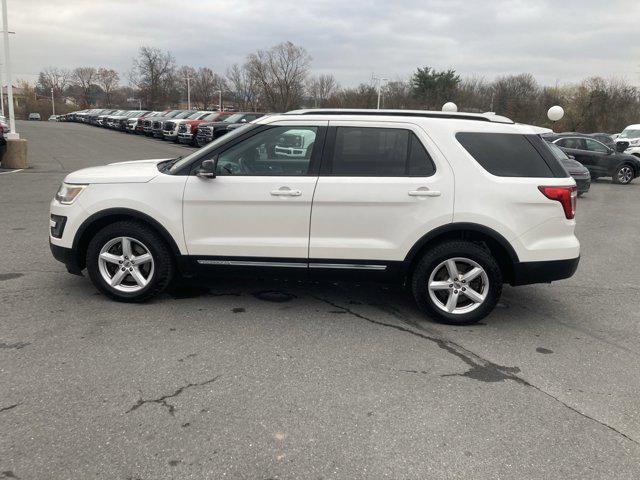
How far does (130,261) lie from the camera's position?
16.1ft

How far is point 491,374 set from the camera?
152 inches

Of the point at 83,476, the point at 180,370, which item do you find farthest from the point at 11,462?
the point at 180,370

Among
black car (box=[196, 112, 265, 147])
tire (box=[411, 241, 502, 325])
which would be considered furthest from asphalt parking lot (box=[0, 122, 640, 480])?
black car (box=[196, 112, 265, 147])

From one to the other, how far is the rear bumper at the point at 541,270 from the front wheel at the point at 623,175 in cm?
1668

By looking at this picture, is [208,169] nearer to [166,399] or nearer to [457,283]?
[166,399]

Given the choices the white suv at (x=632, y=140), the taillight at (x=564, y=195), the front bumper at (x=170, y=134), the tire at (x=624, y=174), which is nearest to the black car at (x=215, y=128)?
the front bumper at (x=170, y=134)

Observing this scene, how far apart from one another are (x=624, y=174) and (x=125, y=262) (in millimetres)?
19129

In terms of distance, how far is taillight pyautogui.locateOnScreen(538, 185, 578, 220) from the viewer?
179 inches

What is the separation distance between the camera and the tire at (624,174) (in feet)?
62.2

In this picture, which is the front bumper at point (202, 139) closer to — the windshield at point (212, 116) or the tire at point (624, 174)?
the windshield at point (212, 116)

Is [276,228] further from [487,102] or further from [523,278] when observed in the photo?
[487,102]

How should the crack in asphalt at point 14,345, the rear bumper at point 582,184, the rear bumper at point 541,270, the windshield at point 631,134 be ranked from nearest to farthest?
the crack in asphalt at point 14,345 → the rear bumper at point 541,270 → the rear bumper at point 582,184 → the windshield at point 631,134

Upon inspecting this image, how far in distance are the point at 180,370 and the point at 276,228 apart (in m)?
1.51

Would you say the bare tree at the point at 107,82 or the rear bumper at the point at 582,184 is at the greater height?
the bare tree at the point at 107,82
